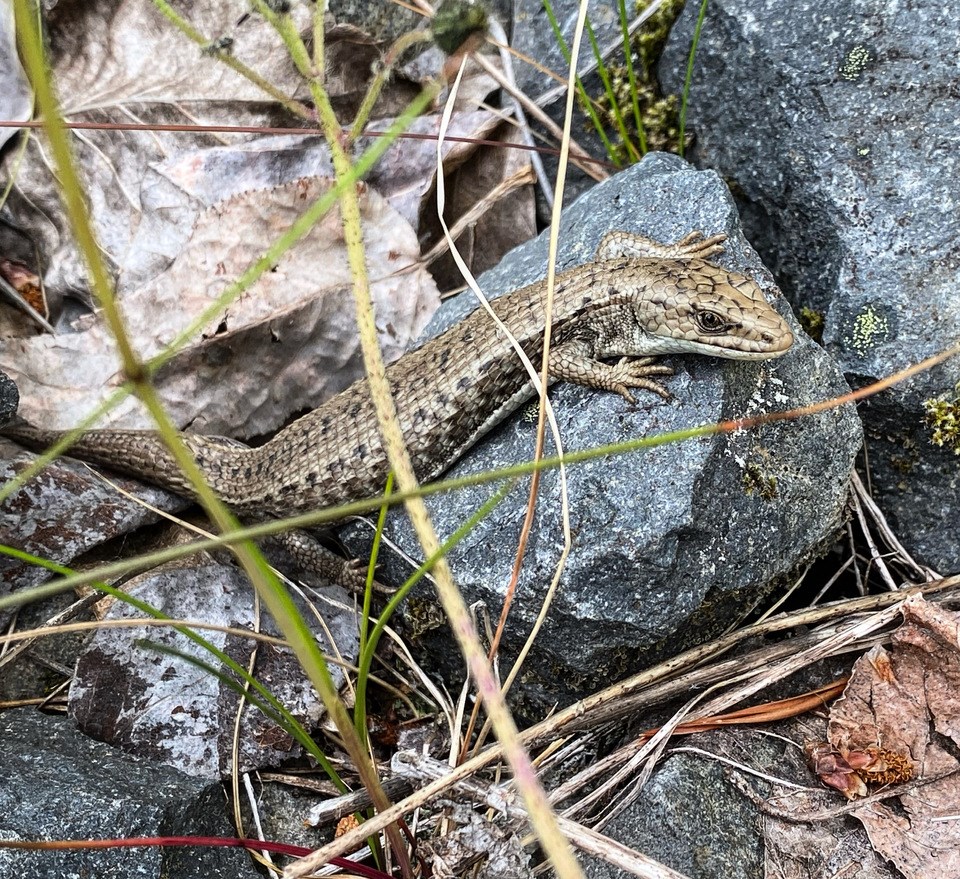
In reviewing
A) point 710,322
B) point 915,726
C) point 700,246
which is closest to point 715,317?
point 710,322

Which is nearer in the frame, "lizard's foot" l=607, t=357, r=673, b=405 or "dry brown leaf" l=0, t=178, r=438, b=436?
"lizard's foot" l=607, t=357, r=673, b=405

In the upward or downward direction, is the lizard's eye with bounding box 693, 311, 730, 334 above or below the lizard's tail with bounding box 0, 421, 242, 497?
below

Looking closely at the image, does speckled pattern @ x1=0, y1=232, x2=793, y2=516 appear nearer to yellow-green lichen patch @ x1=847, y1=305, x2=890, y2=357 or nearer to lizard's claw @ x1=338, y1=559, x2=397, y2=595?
lizard's claw @ x1=338, y1=559, x2=397, y2=595

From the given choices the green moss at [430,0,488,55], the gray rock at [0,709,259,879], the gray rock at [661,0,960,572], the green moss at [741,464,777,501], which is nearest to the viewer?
the green moss at [430,0,488,55]

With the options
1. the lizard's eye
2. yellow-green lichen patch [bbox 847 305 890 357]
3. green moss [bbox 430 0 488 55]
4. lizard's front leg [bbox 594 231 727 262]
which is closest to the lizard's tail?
lizard's front leg [bbox 594 231 727 262]

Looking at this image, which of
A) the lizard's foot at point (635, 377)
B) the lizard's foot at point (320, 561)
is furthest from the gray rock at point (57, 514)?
the lizard's foot at point (635, 377)

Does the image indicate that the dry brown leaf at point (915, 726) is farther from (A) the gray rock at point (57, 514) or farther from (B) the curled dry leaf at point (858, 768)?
(A) the gray rock at point (57, 514)

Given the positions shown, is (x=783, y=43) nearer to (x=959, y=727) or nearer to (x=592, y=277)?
(x=592, y=277)
